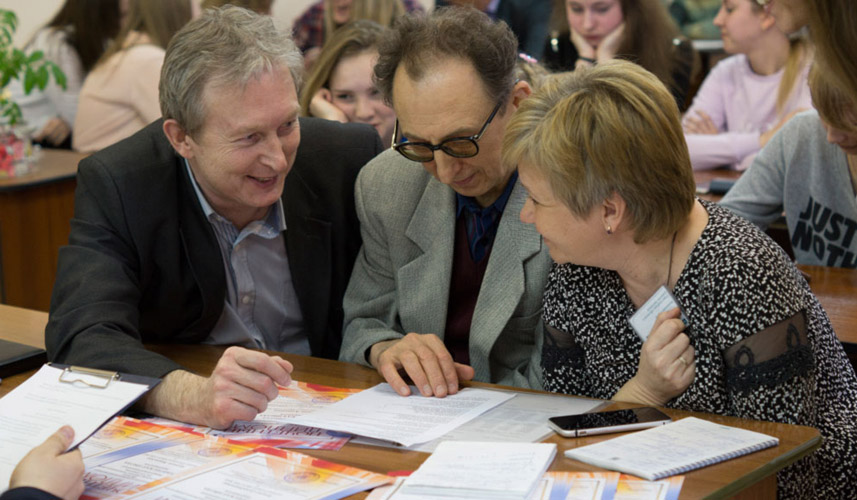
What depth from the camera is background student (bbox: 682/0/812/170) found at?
14.6ft

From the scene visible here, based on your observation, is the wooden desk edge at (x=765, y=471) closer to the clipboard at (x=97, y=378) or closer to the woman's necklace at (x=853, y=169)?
the clipboard at (x=97, y=378)

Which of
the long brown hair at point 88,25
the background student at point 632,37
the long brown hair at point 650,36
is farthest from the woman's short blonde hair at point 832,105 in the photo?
the long brown hair at point 88,25

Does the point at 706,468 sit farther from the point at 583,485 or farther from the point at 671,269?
the point at 671,269

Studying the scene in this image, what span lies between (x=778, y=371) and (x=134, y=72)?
4.14 metres

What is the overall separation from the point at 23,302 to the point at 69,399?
3313 millimetres

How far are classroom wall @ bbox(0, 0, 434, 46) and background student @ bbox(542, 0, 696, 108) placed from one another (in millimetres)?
2797

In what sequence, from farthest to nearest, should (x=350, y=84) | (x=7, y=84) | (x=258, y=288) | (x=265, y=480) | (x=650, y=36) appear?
(x=650, y=36), (x=7, y=84), (x=350, y=84), (x=258, y=288), (x=265, y=480)

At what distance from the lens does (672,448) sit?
150 centimetres

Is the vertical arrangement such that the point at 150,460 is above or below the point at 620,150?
below

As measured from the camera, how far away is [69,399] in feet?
5.31

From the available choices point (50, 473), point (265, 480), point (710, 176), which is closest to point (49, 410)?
point (50, 473)

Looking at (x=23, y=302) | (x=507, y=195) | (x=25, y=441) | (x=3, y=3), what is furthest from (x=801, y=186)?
(x=3, y=3)

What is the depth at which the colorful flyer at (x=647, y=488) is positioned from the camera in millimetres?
1346

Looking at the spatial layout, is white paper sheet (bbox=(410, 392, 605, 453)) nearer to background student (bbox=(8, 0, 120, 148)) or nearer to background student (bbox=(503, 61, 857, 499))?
background student (bbox=(503, 61, 857, 499))
